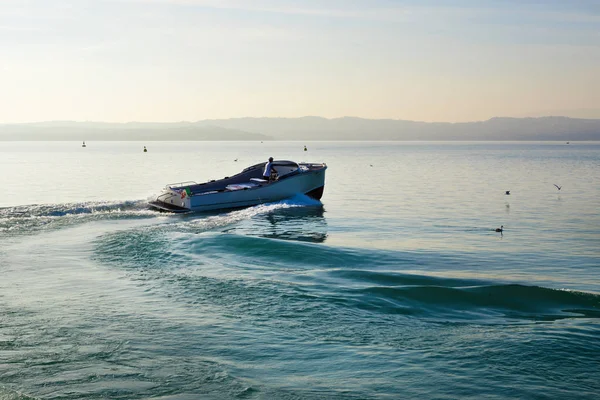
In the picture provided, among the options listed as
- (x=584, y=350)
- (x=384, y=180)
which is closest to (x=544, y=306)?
(x=584, y=350)

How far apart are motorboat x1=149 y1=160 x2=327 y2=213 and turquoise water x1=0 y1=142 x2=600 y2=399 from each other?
2691 mm

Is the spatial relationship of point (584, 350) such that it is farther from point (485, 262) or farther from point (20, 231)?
point (20, 231)

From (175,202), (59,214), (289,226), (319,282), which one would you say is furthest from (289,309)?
(175,202)

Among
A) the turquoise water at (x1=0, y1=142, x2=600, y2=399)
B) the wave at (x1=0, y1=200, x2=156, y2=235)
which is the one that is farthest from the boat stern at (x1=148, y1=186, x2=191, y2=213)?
the turquoise water at (x1=0, y1=142, x2=600, y2=399)

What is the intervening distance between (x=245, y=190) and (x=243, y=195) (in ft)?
1.02

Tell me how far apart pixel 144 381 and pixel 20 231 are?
1733 cm

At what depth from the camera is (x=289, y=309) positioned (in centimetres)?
1441

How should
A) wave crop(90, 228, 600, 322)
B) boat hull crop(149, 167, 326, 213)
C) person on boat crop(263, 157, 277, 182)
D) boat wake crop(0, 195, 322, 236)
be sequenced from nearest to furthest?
1. wave crop(90, 228, 600, 322)
2. boat wake crop(0, 195, 322, 236)
3. boat hull crop(149, 167, 326, 213)
4. person on boat crop(263, 157, 277, 182)

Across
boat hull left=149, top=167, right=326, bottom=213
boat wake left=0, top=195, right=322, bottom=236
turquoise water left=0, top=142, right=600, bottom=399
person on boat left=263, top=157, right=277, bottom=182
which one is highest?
person on boat left=263, top=157, right=277, bottom=182

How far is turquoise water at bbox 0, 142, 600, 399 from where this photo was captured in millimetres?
10281

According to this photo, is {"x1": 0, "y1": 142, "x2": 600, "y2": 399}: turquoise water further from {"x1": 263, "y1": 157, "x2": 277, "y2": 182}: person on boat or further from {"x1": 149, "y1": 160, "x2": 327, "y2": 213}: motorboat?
{"x1": 263, "y1": 157, "x2": 277, "y2": 182}: person on boat

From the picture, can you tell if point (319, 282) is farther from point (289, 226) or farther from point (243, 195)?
point (243, 195)

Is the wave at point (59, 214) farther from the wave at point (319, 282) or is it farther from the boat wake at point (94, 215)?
the wave at point (319, 282)

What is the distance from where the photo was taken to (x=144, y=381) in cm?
1000
